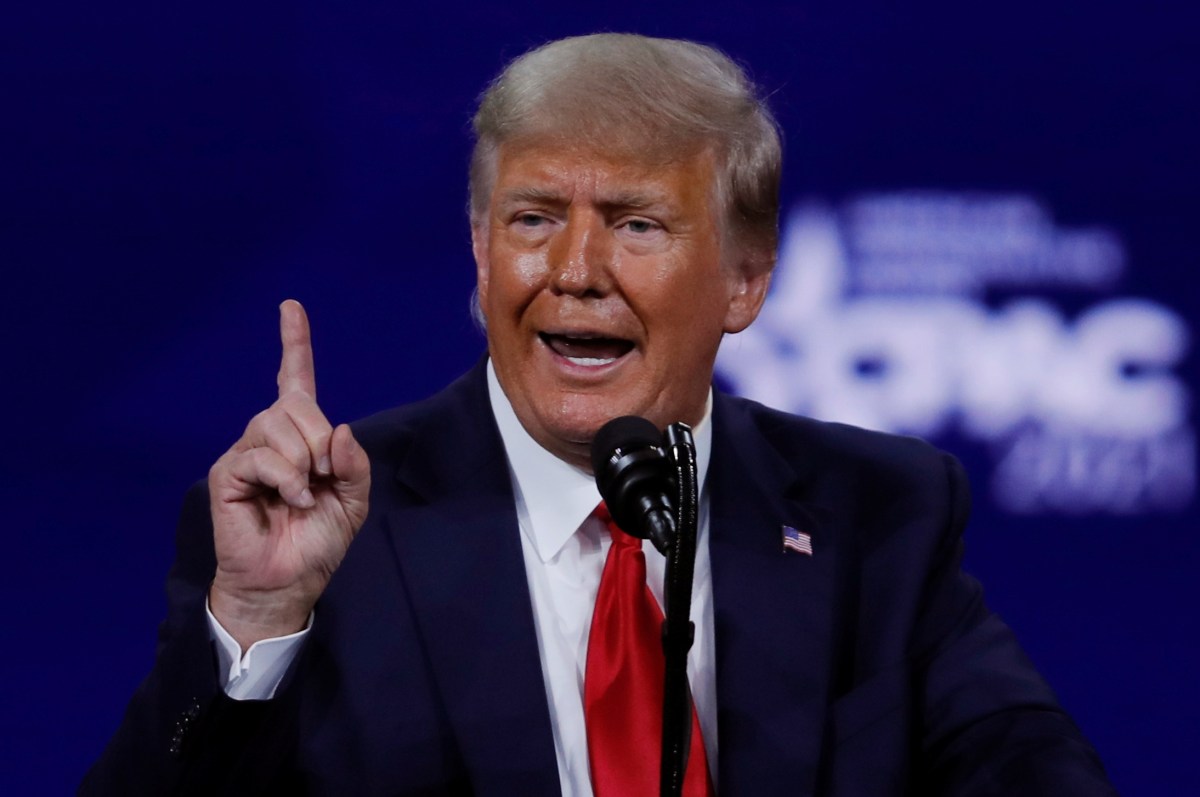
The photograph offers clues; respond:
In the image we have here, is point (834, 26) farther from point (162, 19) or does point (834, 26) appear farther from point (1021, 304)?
point (162, 19)

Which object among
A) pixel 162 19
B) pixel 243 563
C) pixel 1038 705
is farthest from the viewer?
pixel 162 19

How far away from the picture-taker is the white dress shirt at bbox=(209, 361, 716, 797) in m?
1.82

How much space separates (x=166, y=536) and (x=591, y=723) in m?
1.06

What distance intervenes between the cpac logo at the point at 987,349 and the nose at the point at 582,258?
789 mm

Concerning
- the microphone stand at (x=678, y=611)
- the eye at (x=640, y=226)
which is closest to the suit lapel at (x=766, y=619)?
the eye at (x=640, y=226)

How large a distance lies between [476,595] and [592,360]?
0.31 metres

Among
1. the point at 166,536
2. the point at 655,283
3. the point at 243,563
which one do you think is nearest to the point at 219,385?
the point at 166,536

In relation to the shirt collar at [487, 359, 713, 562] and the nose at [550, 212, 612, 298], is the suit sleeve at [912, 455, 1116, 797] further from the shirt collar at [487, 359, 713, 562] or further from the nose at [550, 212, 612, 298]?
the nose at [550, 212, 612, 298]

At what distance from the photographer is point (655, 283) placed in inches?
75.4

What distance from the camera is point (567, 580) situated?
191 cm

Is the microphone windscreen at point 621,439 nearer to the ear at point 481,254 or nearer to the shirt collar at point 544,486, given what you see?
the shirt collar at point 544,486

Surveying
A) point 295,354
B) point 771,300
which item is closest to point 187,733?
point 295,354

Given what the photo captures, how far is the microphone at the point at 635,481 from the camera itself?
1.27m

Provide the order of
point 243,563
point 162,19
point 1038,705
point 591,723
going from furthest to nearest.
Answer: point 162,19 → point 1038,705 → point 591,723 → point 243,563
